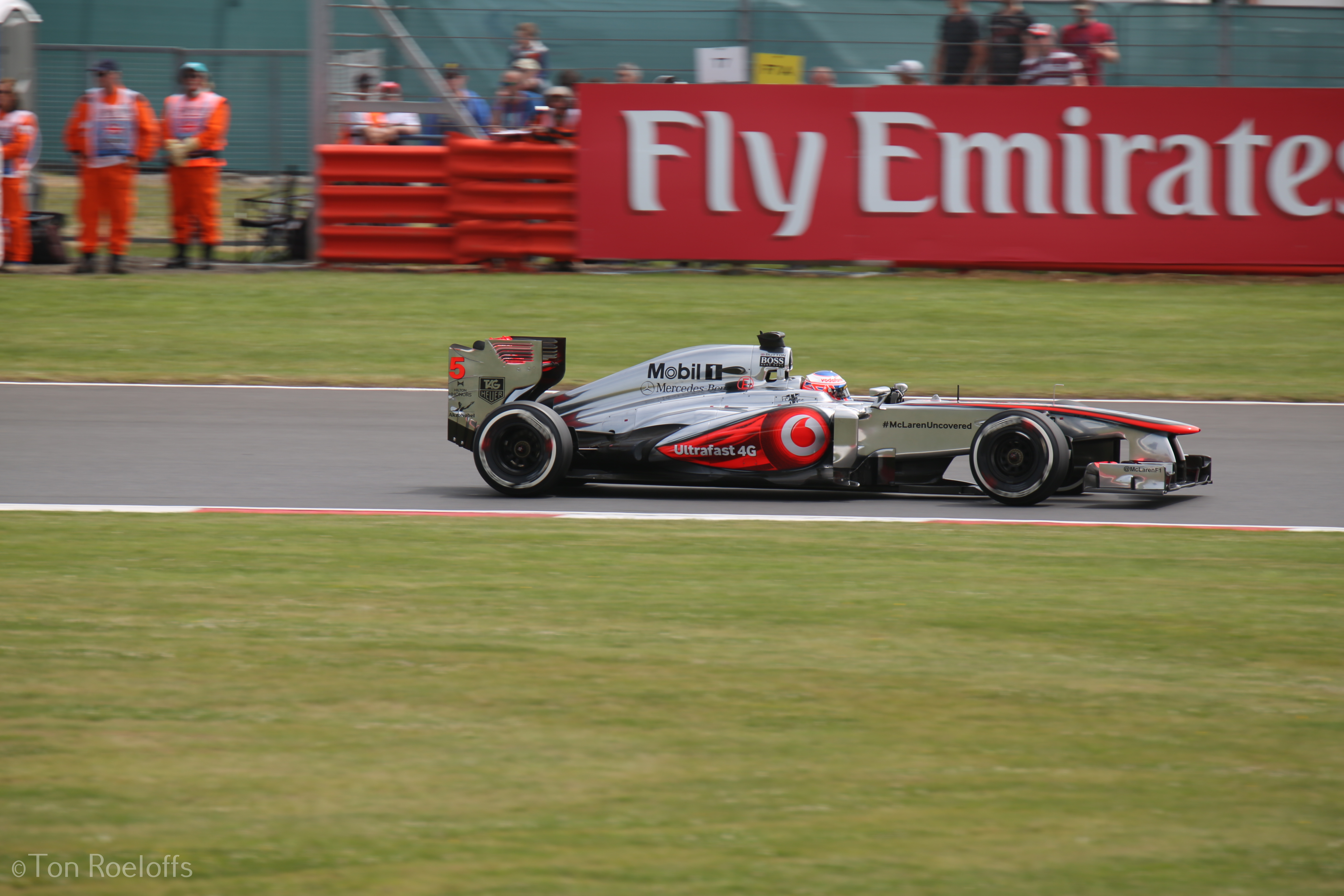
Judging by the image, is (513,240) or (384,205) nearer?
(513,240)

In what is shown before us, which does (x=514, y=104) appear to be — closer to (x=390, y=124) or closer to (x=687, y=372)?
(x=390, y=124)

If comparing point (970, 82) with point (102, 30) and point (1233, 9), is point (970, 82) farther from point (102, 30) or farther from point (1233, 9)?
point (102, 30)

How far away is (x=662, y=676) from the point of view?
517 cm

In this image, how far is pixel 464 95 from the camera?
17.4 m

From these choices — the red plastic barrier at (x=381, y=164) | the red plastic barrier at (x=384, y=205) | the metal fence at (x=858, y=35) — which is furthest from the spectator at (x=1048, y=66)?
the red plastic barrier at (x=384, y=205)

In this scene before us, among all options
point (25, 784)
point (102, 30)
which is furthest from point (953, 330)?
point (102, 30)

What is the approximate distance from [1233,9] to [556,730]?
13836mm

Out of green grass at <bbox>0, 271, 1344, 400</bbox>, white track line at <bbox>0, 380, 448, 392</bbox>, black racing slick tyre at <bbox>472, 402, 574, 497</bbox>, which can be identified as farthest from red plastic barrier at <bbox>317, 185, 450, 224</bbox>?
black racing slick tyre at <bbox>472, 402, 574, 497</bbox>

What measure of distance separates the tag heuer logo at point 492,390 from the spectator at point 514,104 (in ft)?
26.4

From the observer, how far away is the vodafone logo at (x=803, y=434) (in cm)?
841

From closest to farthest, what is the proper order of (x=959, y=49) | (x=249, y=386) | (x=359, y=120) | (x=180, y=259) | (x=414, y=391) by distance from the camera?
(x=414, y=391) < (x=249, y=386) < (x=959, y=49) < (x=180, y=259) < (x=359, y=120)

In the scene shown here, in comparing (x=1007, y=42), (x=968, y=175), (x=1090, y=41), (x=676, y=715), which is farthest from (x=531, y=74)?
(x=676, y=715)

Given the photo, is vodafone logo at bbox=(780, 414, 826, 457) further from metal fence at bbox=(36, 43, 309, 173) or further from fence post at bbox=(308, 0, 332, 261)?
metal fence at bbox=(36, 43, 309, 173)

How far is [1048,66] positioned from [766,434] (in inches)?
357
